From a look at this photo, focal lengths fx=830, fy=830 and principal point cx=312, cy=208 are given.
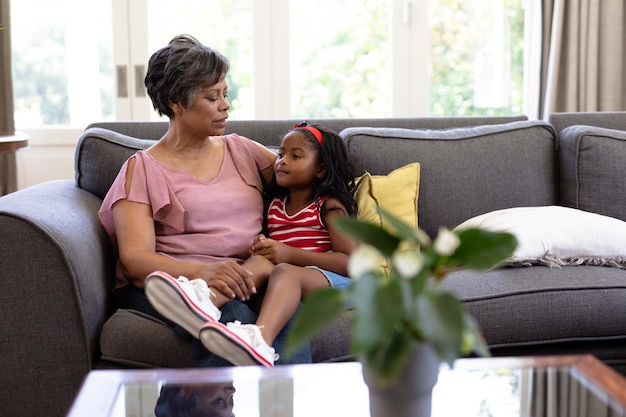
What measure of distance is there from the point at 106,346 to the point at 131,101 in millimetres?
2251

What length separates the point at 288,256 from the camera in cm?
210

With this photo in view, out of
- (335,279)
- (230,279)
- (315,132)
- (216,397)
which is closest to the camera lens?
(216,397)

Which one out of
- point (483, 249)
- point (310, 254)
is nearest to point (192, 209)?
point (310, 254)

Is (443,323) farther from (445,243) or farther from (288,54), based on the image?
(288,54)

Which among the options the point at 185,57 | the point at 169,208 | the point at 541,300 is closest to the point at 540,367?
the point at 541,300

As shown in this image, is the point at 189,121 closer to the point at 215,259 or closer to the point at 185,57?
the point at 185,57

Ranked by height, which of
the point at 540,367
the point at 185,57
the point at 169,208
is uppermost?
the point at 185,57

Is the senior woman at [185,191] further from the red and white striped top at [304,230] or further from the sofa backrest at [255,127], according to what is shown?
the sofa backrest at [255,127]

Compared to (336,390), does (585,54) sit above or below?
above

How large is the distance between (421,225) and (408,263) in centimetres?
159

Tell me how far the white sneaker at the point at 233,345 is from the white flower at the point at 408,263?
752 mm

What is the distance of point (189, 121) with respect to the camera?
2211mm

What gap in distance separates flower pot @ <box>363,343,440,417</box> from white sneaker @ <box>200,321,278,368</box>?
0.55 m

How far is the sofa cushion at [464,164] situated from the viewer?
2.45m
